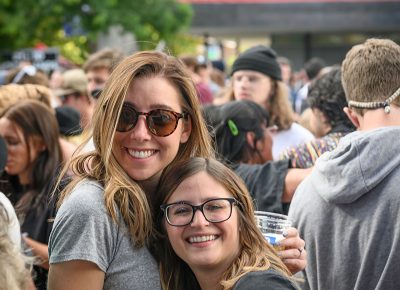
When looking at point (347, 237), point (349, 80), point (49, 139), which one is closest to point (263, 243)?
point (347, 237)

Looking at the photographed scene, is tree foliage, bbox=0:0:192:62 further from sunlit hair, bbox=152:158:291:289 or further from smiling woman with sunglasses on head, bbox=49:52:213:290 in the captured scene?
sunlit hair, bbox=152:158:291:289

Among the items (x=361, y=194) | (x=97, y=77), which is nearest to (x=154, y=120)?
(x=361, y=194)

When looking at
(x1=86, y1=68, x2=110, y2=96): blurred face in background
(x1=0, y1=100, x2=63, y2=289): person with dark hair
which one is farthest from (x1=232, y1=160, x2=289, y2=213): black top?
(x1=86, y1=68, x2=110, y2=96): blurred face in background

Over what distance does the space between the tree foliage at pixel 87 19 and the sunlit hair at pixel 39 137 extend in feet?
50.6

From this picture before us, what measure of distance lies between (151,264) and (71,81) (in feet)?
19.1

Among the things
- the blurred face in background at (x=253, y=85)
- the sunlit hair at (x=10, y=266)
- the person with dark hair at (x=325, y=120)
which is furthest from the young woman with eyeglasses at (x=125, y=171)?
the blurred face in background at (x=253, y=85)

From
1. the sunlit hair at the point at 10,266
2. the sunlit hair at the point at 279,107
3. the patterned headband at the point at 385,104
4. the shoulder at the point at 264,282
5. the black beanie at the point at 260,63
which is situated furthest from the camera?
the black beanie at the point at 260,63

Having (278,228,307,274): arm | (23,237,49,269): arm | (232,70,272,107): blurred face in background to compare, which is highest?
(232,70,272,107): blurred face in background

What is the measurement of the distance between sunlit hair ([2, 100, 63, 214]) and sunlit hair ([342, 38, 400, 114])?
2.20 meters

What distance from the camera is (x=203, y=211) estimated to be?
9.66 feet

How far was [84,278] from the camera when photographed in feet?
9.33

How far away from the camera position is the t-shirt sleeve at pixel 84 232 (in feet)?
9.31

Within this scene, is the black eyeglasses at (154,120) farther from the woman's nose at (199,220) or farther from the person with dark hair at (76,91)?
the person with dark hair at (76,91)

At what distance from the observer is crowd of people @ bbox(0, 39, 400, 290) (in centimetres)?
289
